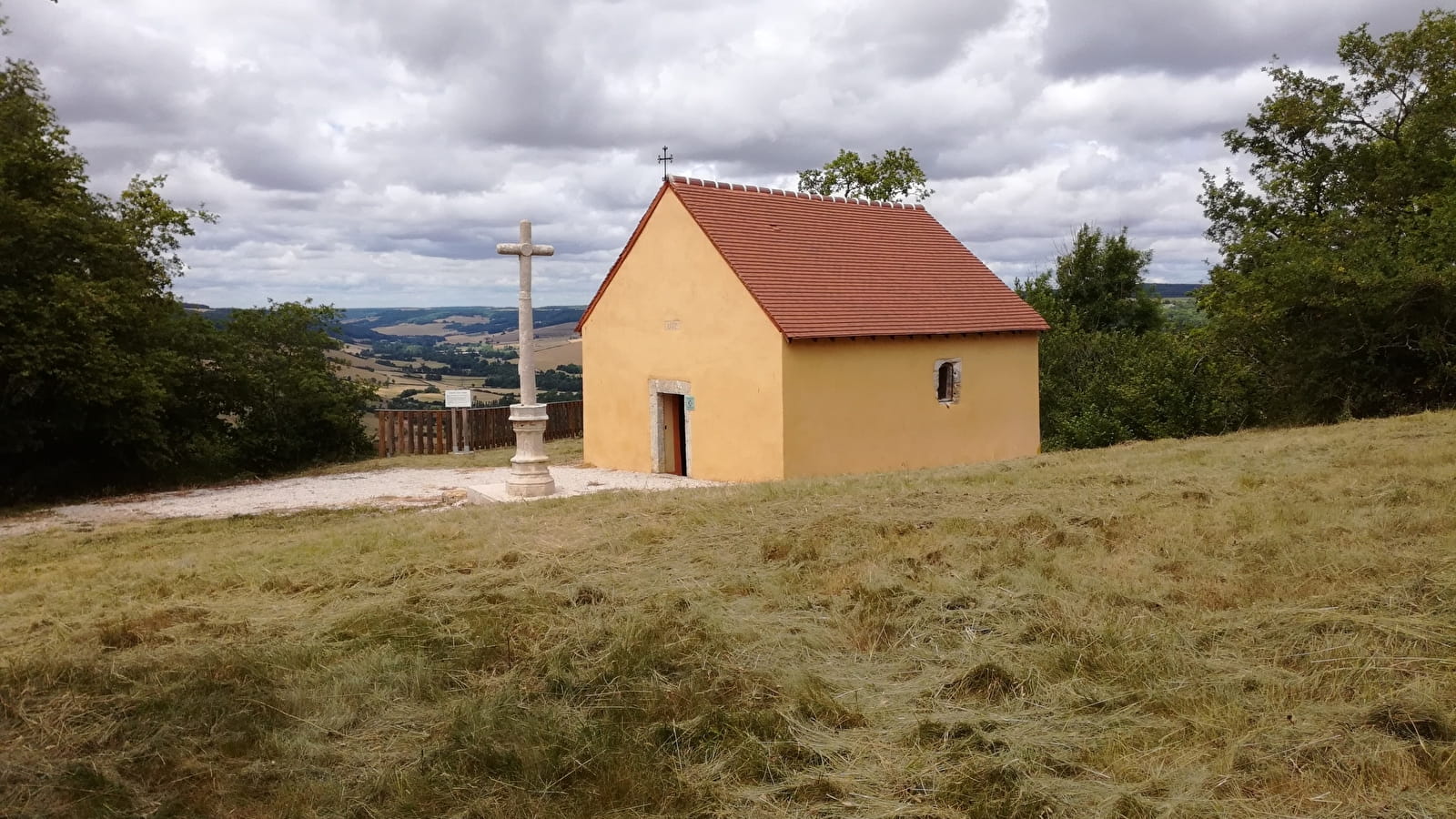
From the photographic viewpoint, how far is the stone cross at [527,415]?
47.2 ft

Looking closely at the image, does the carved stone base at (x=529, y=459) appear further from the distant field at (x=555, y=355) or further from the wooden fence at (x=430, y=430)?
the wooden fence at (x=430, y=430)

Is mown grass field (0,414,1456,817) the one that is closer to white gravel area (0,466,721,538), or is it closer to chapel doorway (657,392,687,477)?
white gravel area (0,466,721,538)

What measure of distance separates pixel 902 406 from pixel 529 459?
7.10 metres

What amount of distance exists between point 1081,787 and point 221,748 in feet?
12.7

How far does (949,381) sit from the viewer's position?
1877cm

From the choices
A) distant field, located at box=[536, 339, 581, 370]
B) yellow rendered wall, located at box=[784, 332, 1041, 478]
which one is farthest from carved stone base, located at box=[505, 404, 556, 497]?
distant field, located at box=[536, 339, 581, 370]

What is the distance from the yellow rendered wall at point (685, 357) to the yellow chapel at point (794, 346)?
3 centimetres

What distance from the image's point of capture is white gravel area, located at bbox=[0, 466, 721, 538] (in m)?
14.6

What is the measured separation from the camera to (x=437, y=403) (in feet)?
105

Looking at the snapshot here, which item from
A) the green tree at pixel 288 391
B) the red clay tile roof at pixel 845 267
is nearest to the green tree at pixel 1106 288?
the red clay tile roof at pixel 845 267

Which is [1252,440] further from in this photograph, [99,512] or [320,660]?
[99,512]

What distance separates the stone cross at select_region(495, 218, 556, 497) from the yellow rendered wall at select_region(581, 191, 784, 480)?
332 cm

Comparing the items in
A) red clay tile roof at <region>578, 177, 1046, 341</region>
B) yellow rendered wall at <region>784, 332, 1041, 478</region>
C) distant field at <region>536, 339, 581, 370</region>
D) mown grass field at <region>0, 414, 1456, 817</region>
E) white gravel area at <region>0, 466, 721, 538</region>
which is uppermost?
red clay tile roof at <region>578, 177, 1046, 341</region>

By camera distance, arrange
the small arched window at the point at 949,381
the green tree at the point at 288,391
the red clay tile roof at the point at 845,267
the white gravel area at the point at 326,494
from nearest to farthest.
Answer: the white gravel area at the point at 326,494 → the red clay tile roof at the point at 845,267 → the small arched window at the point at 949,381 → the green tree at the point at 288,391
